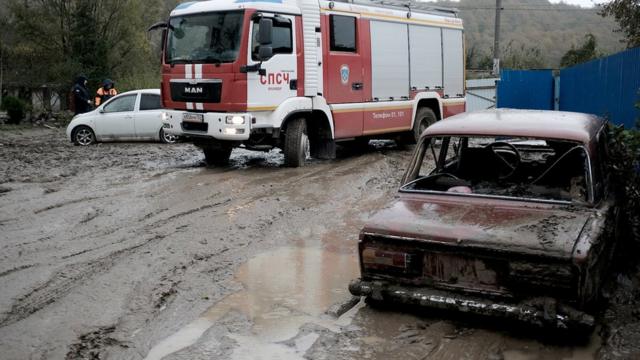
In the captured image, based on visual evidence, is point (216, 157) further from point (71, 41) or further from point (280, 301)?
point (71, 41)

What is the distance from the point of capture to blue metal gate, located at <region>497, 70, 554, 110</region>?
19.3 m

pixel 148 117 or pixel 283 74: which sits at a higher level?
pixel 283 74

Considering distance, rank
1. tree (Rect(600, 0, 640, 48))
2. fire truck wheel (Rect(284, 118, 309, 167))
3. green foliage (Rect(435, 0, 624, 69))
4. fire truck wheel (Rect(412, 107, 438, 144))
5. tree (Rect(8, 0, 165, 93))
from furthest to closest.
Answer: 1. green foliage (Rect(435, 0, 624, 69))
2. tree (Rect(8, 0, 165, 93))
3. tree (Rect(600, 0, 640, 48))
4. fire truck wheel (Rect(412, 107, 438, 144))
5. fire truck wheel (Rect(284, 118, 309, 167))

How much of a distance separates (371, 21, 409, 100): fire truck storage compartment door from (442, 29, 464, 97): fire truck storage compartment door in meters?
1.71

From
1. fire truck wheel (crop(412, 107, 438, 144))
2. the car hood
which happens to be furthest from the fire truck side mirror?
the car hood

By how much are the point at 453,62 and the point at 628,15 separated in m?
5.96

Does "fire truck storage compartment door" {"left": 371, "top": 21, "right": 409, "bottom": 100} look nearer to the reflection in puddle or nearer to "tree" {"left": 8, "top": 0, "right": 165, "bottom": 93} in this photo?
the reflection in puddle

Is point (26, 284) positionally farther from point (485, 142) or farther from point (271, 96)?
point (271, 96)

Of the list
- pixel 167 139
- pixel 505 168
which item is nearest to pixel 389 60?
pixel 167 139

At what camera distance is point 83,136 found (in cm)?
1661

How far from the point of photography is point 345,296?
5488 millimetres

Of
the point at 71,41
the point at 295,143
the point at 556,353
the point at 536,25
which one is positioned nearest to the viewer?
the point at 556,353

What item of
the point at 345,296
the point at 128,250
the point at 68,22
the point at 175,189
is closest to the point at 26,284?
the point at 128,250

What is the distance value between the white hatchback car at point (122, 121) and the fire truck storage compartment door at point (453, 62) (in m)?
6.88
